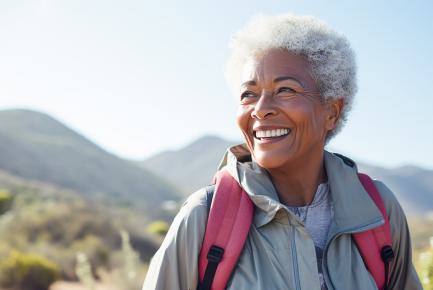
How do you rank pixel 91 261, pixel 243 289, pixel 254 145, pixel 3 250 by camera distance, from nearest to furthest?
pixel 243 289, pixel 254 145, pixel 3 250, pixel 91 261

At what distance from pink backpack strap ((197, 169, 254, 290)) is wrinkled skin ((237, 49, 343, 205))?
0.31m

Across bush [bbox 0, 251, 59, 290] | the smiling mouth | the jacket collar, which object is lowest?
bush [bbox 0, 251, 59, 290]

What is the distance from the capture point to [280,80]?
8.36 feet

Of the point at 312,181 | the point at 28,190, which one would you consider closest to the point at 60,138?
the point at 28,190

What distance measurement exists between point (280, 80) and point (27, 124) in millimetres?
82524

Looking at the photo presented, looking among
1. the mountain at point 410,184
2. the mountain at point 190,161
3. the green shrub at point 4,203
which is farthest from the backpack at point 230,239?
the mountain at point 190,161

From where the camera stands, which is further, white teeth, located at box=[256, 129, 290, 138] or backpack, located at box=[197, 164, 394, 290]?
white teeth, located at box=[256, 129, 290, 138]

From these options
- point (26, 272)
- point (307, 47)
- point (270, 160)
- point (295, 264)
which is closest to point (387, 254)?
point (295, 264)

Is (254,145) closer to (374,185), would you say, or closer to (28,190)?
(374,185)

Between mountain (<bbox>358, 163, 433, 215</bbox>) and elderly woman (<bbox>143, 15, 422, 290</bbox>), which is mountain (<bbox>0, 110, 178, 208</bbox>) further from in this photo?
elderly woman (<bbox>143, 15, 422, 290</bbox>)

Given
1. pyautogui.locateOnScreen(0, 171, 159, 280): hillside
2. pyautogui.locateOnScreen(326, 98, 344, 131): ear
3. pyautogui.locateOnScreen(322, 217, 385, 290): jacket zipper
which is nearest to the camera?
pyautogui.locateOnScreen(322, 217, 385, 290): jacket zipper

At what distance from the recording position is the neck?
106 inches

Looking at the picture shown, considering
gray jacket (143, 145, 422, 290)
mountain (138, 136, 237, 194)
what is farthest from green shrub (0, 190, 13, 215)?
mountain (138, 136, 237, 194)

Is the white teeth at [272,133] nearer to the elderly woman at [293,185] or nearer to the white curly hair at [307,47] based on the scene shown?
the elderly woman at [293,185]
